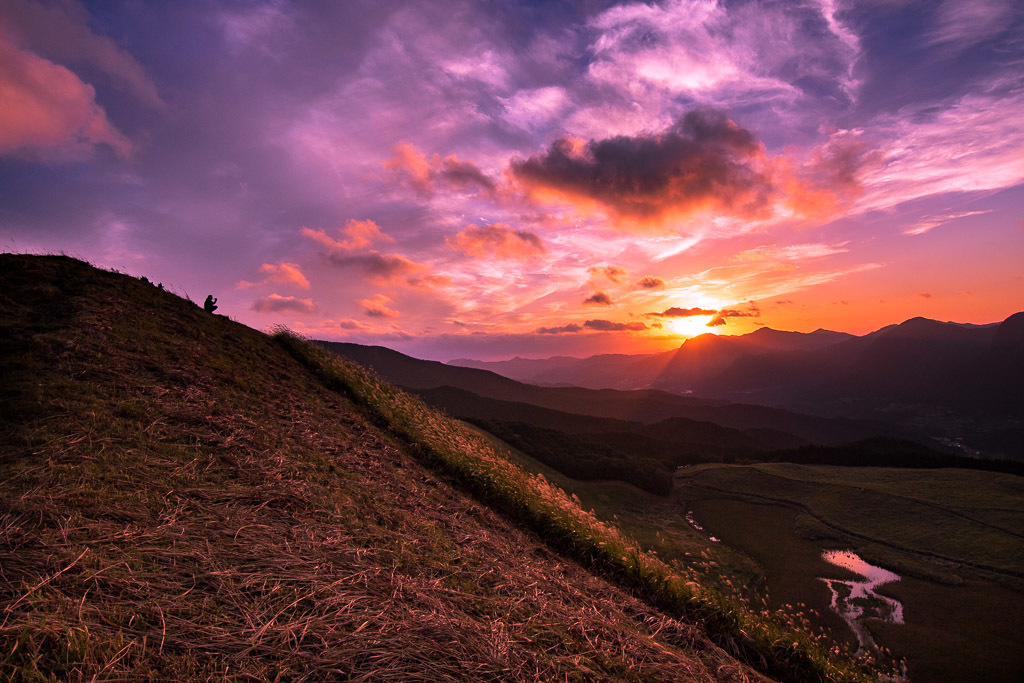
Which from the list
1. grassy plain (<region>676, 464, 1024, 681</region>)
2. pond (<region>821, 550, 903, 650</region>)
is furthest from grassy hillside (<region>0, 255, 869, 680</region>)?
grassy plain (<region>676, 464, 1024, 681</region>)

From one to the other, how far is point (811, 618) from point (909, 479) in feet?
74.5

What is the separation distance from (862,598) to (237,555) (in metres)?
21.1

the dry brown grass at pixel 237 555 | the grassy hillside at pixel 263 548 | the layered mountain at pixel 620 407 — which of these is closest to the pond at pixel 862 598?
the grassy hillside at pixel 263 548

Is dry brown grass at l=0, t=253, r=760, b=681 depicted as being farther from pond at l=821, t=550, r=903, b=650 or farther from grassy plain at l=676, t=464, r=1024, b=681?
grassy plain at l=676, t=464, r=1024, b=681

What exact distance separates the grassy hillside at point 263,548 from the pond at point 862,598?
412 inches

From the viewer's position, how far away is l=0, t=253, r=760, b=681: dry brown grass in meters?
2.79

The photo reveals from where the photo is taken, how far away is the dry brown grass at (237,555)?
2.79 metres

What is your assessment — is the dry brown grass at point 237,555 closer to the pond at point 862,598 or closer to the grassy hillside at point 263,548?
the grassy hillside at point 263,548

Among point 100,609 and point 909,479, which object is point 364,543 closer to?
point 100,609

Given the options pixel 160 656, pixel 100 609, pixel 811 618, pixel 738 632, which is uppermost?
pixel 100 609

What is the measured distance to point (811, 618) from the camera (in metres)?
14.2

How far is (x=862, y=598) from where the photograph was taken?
50.9ft

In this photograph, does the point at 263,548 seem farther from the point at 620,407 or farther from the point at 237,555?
the point at 620,407

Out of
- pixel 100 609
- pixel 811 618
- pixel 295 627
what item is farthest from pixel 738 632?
pixel 811 618
